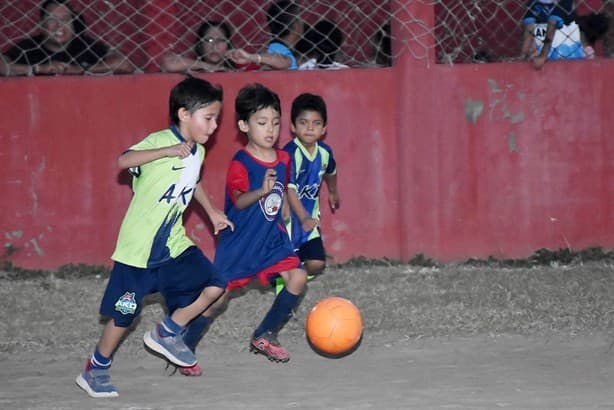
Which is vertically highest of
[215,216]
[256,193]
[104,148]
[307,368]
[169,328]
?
[104,148]

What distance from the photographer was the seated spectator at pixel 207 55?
22.9ft

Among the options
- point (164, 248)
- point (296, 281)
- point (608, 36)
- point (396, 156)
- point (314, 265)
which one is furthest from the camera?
point (608, 36)

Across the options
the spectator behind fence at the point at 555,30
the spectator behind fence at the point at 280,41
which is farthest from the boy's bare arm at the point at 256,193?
the spectator behind fence at the point at 555,30

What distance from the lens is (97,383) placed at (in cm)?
475

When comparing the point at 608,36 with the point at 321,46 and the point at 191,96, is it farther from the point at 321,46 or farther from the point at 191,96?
the point at 191,96

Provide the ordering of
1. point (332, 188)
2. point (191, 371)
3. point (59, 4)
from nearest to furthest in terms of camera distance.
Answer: point (191, 371) → point (332, 188) → point (59, 4)

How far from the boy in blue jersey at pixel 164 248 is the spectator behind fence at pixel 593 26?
3678mm

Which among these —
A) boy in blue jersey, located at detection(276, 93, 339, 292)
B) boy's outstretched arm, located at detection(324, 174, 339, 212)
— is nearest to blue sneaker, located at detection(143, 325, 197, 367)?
boy in blue jersey, located at detection(276, 93, 339, 292)

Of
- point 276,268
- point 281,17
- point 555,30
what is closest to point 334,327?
point 276,268

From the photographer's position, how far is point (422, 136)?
6.97 m

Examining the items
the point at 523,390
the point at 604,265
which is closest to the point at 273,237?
the point at 523,390

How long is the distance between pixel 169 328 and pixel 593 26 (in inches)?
171

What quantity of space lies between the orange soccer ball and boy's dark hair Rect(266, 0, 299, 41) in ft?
8.25

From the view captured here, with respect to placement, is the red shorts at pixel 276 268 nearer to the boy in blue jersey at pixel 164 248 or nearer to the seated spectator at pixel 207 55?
the boy in blue jersey at pixel 164 248
